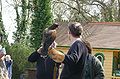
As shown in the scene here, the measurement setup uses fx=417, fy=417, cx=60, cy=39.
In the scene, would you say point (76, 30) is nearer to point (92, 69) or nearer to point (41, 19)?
point (92, 69)

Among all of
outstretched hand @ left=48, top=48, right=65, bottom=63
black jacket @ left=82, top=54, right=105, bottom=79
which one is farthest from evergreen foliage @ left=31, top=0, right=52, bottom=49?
outstretched hand @ left=48, top=48, right=65, bottom=63

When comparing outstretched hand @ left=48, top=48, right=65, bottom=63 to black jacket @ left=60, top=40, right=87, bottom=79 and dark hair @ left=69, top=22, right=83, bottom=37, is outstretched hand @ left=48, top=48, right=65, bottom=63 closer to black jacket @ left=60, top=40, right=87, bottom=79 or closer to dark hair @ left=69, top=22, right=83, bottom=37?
black jacket @ left=60, top=40, right=87, bottom=79

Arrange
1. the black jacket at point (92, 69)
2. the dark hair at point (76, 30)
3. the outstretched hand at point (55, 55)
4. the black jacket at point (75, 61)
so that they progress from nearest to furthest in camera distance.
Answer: the outstretched hand at point (55, 55) < the black jacket at point (75, 61) < the dark hair at point (76, 30) < the black jacket at point (92, 69)

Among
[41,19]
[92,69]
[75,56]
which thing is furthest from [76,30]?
[41,19]

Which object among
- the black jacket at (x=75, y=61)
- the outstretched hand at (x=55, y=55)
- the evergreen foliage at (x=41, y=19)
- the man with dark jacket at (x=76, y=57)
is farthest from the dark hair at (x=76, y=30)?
the evergreen foliage at (x=41, y=19)

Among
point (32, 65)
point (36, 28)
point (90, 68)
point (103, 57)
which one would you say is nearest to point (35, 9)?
point (36, 28)

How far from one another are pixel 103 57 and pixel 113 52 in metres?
0.81

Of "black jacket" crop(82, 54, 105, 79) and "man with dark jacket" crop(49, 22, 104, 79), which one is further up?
"man with dark jacket" crop(49, 22, 104, 79)

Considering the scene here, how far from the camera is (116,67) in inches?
829

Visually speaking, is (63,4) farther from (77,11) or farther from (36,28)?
(36,28)

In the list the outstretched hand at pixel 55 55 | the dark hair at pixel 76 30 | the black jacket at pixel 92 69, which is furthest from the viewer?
the black jacket at pixel 92 69

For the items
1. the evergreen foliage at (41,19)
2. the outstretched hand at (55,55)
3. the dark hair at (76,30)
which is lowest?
the evergreen foliage at (41,19)

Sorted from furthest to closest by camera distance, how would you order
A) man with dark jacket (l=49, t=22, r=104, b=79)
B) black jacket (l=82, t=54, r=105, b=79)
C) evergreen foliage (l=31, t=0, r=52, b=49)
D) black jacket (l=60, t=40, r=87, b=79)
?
evergreen foliage (l=31, t=0, r=52, b=49), black jacket (l=82, t=54, r=105, b=79), man with dark jacket (l=49, t=22, r=104, b=79), black jacket (l=60, t=40, r=87, b=79)

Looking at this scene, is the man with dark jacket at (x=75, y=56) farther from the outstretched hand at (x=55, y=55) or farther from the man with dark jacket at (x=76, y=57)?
the outstretched hand at (x=55, y=55)
